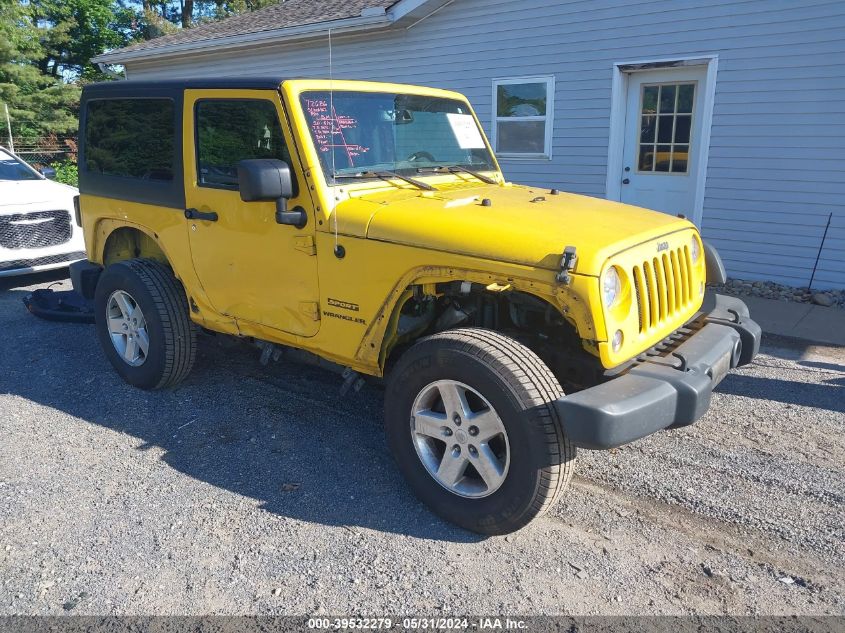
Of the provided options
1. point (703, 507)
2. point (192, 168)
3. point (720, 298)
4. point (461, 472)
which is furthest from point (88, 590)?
point (720, 298)

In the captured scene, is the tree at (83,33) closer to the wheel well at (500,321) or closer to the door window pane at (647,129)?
the door window pane at (647,129)

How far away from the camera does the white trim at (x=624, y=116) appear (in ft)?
25.3

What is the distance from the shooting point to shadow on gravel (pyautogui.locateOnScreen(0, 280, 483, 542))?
10.9 ft

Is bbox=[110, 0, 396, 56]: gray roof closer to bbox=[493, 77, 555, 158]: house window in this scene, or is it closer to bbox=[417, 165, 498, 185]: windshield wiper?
bbox=[493, 77, 555, 158]: house window

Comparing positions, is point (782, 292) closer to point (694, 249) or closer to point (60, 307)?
point (694, 249)

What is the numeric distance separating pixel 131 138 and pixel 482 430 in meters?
3.15

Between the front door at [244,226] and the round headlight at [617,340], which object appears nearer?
the round headlight at [617,340]

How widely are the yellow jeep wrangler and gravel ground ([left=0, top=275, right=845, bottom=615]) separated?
0.29m

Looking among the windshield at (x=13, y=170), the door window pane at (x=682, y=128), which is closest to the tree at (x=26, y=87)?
the windshield at (x=13, y=170)

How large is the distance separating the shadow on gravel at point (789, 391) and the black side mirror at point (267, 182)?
331 cm

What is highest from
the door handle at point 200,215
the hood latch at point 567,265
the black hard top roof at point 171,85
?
the black hard top roof at point 171,85

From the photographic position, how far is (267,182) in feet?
10.8

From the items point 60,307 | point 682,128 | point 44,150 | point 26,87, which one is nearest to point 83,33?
point 26,87

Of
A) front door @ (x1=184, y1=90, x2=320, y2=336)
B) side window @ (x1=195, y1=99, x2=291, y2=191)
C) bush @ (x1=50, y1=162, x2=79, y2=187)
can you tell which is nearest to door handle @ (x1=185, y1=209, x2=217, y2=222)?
front door @ (x1=184, y1=90, x2=320, y2=336)
